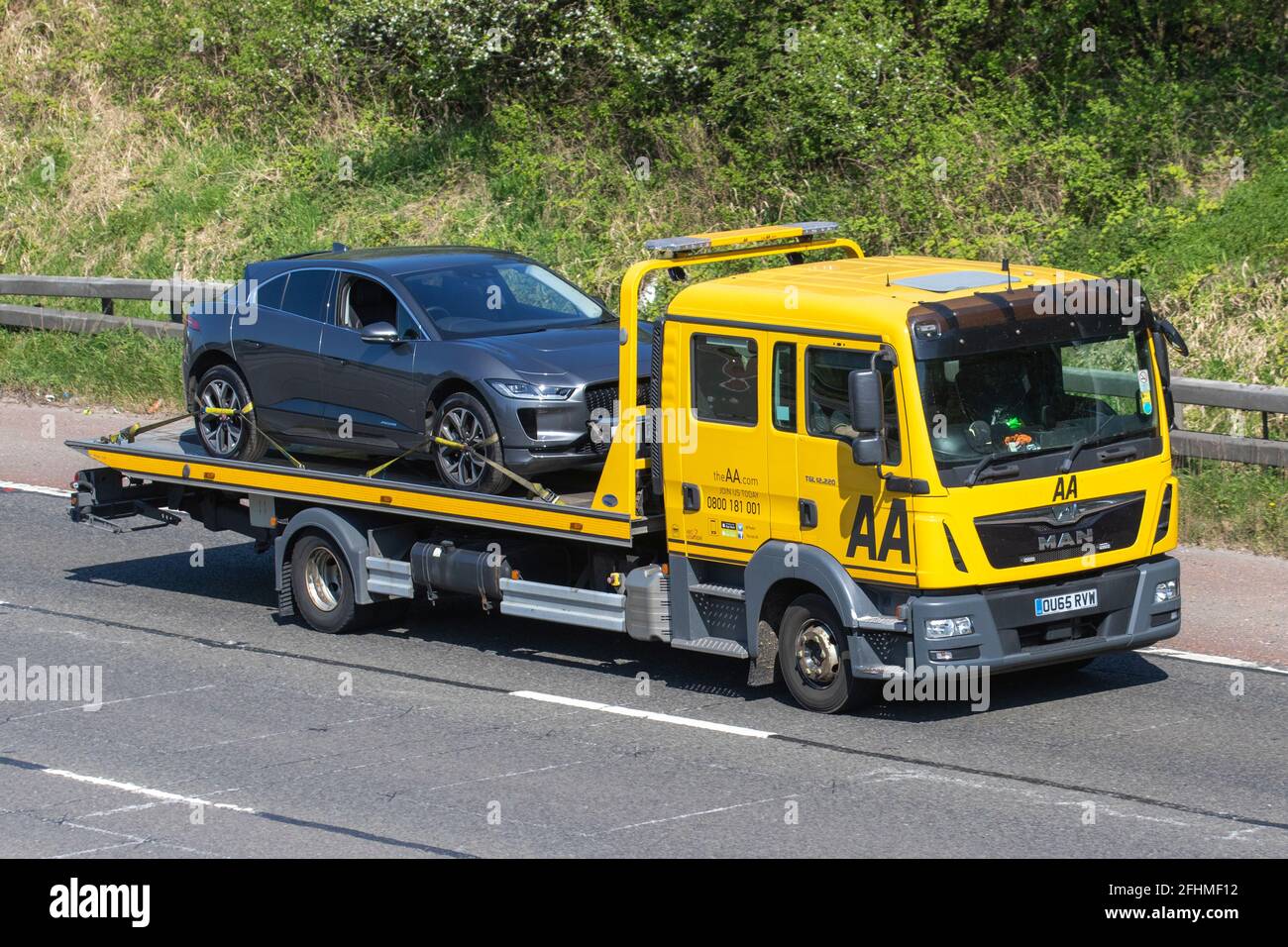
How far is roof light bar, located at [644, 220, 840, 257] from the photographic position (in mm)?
10719

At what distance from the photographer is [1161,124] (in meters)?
18.5

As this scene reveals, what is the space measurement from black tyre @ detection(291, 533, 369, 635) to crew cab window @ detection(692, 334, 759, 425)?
3.31 m

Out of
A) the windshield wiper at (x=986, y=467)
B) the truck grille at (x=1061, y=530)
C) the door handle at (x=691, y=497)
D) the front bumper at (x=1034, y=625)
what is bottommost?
the front bumper at (x=1034, y=625)

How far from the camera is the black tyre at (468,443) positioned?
1150 centimetres

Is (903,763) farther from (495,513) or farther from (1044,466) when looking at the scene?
(495,513)

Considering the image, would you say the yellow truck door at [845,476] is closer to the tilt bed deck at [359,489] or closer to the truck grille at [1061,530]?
the truck grille at [1061,530]

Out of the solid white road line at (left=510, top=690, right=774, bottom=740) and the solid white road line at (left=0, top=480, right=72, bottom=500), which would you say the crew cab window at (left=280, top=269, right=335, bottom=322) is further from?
the solid white road line at (left=0, top=480, right=72, bottom=500)

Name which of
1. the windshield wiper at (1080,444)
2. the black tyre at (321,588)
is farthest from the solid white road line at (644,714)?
the windshield wiper at (1080,444)

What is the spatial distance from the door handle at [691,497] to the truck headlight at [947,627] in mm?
1594

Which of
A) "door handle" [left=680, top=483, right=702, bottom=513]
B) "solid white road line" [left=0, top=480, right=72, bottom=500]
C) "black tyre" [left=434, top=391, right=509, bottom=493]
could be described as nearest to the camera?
"door handle" [left=680, top=483, right=702, bottom=513]

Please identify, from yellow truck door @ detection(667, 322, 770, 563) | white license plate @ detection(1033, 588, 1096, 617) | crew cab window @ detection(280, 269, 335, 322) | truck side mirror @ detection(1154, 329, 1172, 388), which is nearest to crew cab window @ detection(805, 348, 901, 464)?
yellow truck door @ detection(667, 322, 770, 563)

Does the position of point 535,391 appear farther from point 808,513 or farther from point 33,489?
point 33,489

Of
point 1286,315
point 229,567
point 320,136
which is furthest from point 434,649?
point 320,136

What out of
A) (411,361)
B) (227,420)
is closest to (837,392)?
(411,361)
